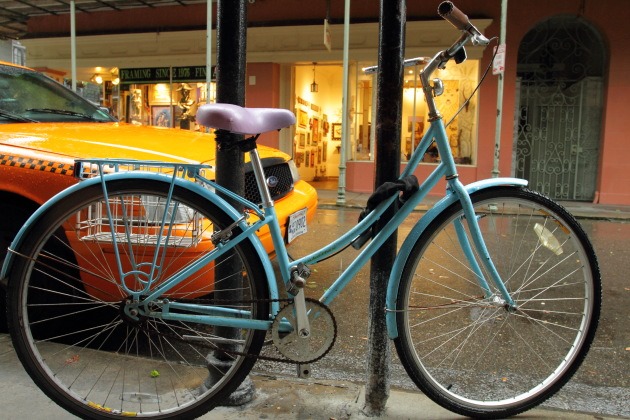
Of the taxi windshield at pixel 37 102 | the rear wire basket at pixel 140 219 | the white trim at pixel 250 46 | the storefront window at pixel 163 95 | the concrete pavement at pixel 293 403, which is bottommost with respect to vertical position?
the concrete pavement at pixel 293 403

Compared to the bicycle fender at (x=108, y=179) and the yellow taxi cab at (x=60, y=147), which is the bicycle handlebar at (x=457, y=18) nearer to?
the bicycle fender at (x=108, y=179)

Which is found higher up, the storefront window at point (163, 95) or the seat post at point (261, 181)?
the storefront window at point (163, 95)

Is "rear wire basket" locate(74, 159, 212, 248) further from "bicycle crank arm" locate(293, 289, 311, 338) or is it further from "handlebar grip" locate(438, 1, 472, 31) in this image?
"handlebar grip" locate(438, 1, 472, 31)

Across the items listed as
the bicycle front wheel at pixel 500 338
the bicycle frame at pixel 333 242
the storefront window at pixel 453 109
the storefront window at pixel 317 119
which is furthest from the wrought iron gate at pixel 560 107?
the bicycle frame at pixel 333 242

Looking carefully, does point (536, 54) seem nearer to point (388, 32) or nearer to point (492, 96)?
point (492, 96)

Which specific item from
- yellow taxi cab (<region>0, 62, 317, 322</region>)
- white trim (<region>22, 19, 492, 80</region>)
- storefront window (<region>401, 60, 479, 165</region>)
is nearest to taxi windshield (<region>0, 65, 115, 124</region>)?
yellow taxi cab (<region>0, 62, 317, 322</region>)

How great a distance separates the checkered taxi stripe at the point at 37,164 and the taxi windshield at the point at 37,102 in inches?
33.3

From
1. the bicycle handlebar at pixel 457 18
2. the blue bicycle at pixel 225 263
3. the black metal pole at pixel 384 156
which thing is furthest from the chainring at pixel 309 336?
the bicycle handlebar at pixel 457 18

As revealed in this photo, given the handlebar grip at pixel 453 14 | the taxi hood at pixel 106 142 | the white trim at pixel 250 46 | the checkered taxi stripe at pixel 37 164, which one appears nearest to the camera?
the handlebar grip at pixel 453 14

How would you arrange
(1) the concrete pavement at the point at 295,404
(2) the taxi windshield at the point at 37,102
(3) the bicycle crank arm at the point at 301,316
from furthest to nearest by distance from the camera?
1. (2) the taxi windshield at the point at 37,102
2. (1) the concrete pavement at the point at 295,404
3. (3) the bicycle crank arm at the point at 301,316

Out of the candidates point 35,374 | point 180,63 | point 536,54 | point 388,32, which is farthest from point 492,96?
point 35,374

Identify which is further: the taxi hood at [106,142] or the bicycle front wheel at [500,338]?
the taxi hood at [106,142]

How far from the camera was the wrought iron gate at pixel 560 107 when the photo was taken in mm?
12719

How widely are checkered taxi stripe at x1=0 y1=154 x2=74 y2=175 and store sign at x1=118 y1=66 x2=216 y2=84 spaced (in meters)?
12.4
